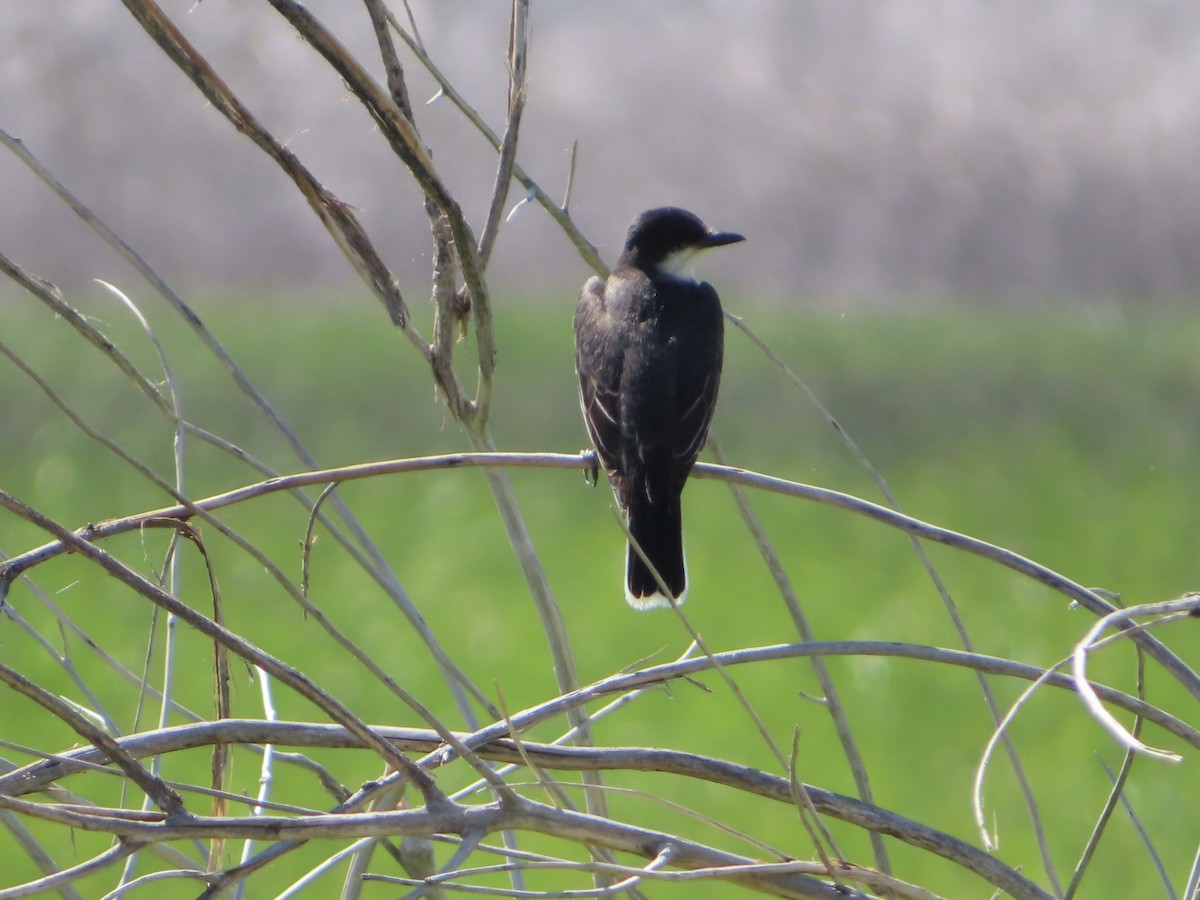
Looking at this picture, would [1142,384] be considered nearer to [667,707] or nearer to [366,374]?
[667,707]

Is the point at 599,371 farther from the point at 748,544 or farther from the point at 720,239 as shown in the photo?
the point at 748,544

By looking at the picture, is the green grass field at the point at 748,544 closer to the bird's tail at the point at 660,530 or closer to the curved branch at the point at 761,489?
the bird's tail at the point at 660,530

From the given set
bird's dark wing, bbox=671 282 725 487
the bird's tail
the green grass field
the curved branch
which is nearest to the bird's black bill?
bird's dark wing, bbox=671 282 725 487

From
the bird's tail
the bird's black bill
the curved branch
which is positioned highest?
the bird's black bill

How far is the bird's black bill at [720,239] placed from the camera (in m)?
4.62

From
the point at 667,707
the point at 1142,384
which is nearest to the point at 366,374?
the point at 667,707

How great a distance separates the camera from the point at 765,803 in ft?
27.8

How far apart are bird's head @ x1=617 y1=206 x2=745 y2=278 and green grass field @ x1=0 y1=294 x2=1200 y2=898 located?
3576 millimetres

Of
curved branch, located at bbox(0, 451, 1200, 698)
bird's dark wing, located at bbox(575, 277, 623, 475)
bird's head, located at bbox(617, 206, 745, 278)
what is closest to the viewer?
curved branch, located at bbox(0, 451, 1200, 698)

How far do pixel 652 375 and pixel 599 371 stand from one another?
0.21 metres

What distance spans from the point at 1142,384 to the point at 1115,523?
245cm

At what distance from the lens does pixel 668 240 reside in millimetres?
4871

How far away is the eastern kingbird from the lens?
152 inches

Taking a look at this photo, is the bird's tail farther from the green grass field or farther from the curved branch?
the green grass field
